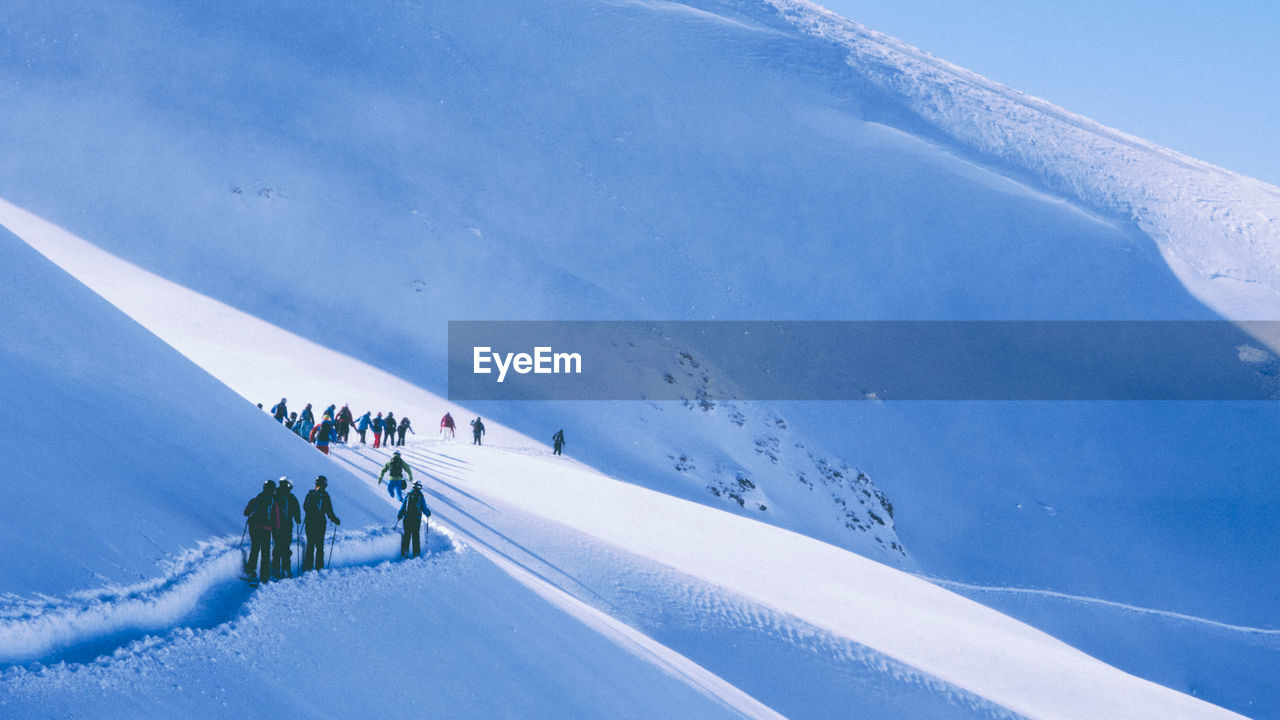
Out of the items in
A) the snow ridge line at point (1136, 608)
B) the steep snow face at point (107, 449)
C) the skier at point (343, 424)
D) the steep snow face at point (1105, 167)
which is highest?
the steep snow face at point (1105, 167)

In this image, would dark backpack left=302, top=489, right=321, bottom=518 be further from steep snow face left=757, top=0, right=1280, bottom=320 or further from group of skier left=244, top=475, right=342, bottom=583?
steep snow face left=757, top=0, right=1280, bottom=320

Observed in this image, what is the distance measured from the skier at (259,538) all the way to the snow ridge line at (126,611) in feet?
0.39

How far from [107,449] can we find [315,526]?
209 centimetres

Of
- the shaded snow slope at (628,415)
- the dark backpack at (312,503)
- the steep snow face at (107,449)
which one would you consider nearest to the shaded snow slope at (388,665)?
the dark backpack at (312,503)

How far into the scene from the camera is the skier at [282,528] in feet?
31.1

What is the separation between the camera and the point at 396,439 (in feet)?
92.2

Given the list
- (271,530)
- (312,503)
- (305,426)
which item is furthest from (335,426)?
(271,530)

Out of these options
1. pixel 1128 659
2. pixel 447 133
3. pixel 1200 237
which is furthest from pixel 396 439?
pixel 1200 237

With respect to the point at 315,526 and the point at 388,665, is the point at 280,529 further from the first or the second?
the point at 388,665

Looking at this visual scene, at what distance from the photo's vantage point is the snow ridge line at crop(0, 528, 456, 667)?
635 centimetres

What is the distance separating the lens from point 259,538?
30.7 feet

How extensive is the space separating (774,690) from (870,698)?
1.38 meters

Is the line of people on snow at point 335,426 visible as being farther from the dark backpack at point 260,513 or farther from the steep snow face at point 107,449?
the dark backpack at point 260,513

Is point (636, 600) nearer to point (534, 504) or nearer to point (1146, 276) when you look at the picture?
point (534, 504)
